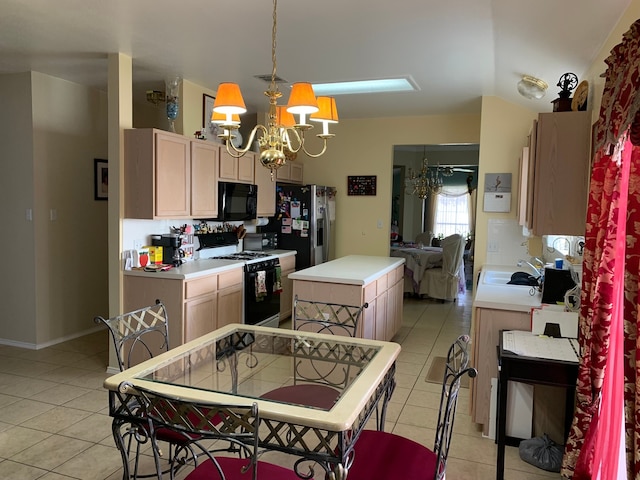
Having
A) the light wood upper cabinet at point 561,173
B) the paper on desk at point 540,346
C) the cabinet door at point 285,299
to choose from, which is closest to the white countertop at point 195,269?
the cabinet door at point 285,299

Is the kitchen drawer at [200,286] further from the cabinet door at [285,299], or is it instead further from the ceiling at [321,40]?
the ceiling at [321,40]

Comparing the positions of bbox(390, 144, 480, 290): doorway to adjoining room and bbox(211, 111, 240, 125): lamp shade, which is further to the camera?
bbox(390, 144, 480, 290): doorway to adjoining room

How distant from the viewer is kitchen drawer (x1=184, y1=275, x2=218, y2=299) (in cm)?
381

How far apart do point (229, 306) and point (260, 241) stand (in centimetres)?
146

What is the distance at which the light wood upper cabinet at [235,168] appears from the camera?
187 inches

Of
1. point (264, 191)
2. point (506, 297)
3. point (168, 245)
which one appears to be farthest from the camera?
point (264, 191)

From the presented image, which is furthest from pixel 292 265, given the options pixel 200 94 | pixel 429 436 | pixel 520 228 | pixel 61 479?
pixel 61 479

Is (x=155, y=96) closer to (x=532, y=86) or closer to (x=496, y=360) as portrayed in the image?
(x=532, y=86)

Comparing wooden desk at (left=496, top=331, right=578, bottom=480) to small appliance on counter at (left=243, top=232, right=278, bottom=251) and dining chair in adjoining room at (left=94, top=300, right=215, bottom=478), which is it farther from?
small appliance on counter at (left=243, top=232, right=278, bottom=251)

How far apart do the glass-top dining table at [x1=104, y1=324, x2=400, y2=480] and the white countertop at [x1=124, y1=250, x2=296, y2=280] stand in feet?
4.27

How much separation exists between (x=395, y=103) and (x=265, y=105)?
1.53m

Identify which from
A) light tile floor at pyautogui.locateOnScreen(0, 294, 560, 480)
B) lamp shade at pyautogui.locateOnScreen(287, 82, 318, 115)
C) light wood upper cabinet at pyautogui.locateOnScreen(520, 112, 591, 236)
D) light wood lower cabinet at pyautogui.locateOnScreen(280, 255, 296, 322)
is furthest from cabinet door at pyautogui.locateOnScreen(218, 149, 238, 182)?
light wood upper cabinet at pyautogui.locateOnScreen(520, 112, 591, 236)

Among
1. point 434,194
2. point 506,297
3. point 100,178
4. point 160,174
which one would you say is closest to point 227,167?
point 160,174

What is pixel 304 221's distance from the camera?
5.83 metres
